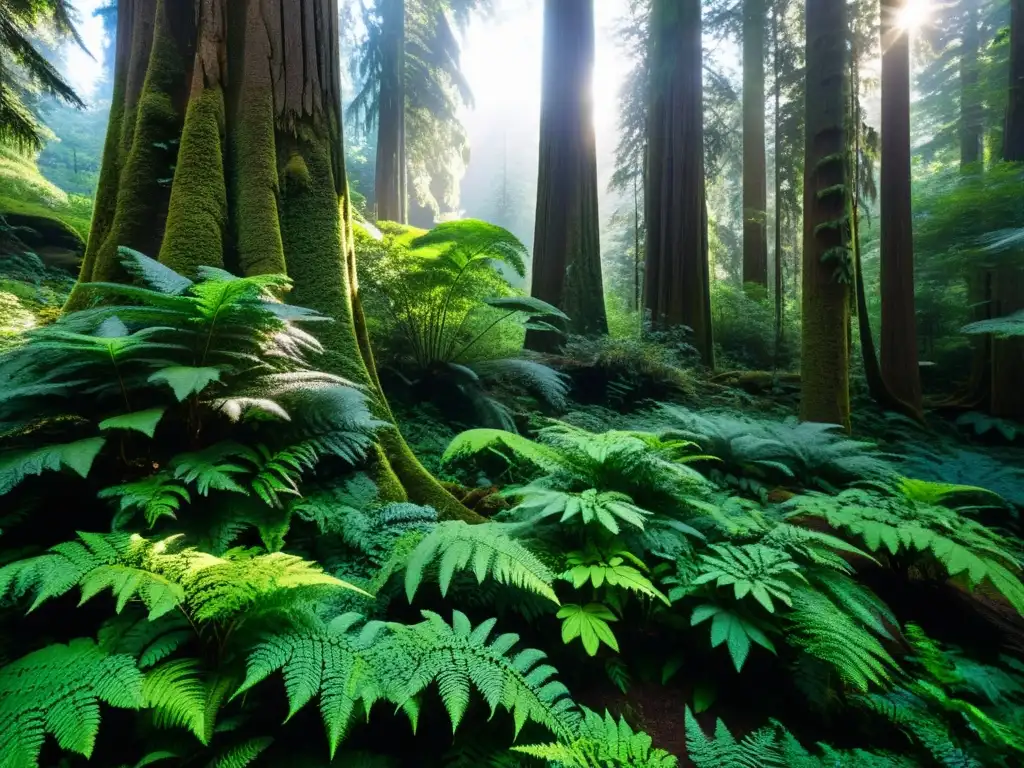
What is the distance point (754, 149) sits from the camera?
13336 mm

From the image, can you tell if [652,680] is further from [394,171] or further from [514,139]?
[514,139]

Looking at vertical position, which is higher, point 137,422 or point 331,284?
point 331,284

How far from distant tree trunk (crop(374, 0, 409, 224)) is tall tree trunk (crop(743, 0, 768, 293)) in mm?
9407

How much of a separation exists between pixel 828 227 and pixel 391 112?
41.1 feet

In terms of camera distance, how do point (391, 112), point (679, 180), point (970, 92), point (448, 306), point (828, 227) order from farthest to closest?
point (391, 112) < point (970, 92) < point (679, 180) < point (828, 227) < point (448, 306)

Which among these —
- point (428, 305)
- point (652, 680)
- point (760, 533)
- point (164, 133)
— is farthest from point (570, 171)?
point (652, 680)

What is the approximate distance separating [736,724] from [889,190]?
8.87m

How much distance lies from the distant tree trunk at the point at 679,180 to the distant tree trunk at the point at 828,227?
9.99ft

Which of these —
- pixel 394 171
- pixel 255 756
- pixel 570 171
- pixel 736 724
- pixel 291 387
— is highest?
pixel 394 171

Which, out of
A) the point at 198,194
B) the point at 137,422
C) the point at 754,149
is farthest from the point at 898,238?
the point at 137,422

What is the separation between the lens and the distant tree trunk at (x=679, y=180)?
→ 8086 millimetres

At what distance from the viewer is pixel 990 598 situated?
2352 millimetres

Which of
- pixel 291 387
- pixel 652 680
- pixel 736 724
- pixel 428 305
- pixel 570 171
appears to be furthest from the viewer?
pixel 570 171

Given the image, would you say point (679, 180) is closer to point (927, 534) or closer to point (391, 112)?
point (927, 534)
